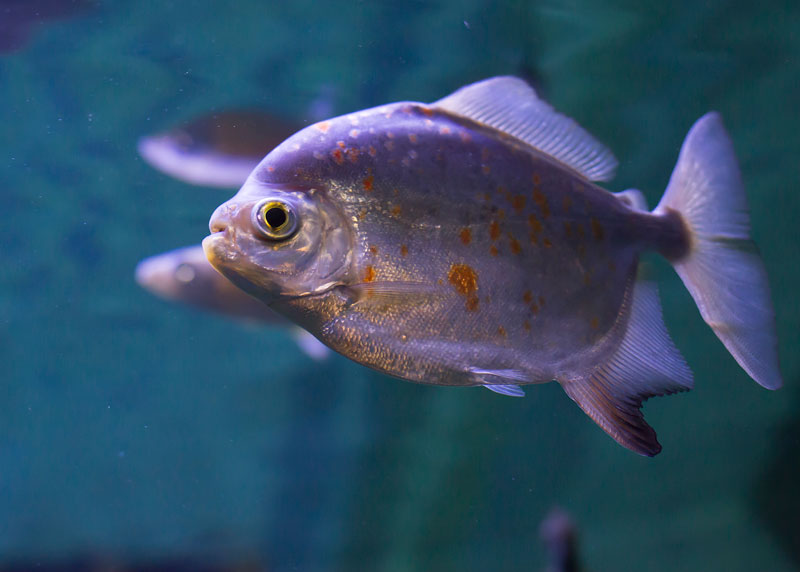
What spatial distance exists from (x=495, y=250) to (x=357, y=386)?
4615 millimetres

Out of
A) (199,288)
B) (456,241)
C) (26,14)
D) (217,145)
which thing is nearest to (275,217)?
(456,241)

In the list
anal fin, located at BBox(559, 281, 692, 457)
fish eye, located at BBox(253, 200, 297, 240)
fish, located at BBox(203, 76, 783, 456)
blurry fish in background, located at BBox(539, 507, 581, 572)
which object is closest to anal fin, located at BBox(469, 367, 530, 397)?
fish, located at BBox(203, 76, 783, 456)

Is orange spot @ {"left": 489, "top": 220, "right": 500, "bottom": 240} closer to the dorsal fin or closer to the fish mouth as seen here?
the dorsal fin

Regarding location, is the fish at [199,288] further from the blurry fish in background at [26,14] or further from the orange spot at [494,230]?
the orange spot at [494,230]

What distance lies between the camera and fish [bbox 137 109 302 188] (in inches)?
115

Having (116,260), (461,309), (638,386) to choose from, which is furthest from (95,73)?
(638,386)

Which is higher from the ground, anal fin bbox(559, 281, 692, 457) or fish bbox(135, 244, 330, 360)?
anal fin bbox(559, 281, 692, 457)

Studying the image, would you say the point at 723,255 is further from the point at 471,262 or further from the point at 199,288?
the point at 199,288

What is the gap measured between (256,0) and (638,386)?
3.43m

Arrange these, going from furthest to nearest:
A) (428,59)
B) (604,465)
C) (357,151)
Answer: (604,465)
(428,59)
(357,151)

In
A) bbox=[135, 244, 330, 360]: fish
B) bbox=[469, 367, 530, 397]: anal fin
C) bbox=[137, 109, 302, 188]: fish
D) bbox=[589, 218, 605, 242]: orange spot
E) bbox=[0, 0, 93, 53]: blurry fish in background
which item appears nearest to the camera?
bbox=[469, 367, 530, 397]: anal fin

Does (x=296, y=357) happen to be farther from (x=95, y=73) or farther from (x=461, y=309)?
(x=461, y=309)

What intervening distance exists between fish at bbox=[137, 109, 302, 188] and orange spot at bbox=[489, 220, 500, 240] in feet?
6.24

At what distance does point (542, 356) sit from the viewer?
3.58 feet
